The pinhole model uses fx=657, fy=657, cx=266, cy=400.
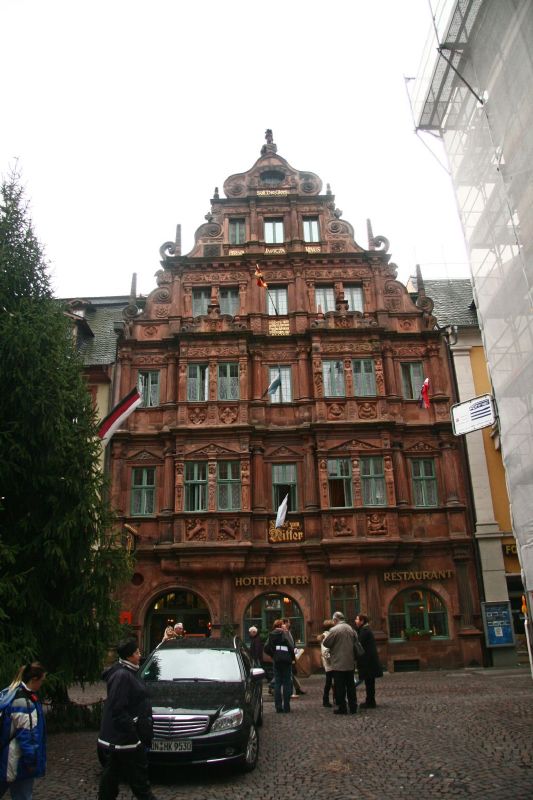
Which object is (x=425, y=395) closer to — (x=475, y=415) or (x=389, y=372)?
(x=389, y=372)

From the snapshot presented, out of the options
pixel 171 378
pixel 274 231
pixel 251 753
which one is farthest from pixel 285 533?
pixel 251 753

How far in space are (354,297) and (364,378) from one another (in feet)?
12.0

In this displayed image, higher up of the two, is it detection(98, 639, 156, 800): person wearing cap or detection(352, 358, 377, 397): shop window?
detection(352, 358, 377, 397): shop window

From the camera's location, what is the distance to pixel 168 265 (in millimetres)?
26484

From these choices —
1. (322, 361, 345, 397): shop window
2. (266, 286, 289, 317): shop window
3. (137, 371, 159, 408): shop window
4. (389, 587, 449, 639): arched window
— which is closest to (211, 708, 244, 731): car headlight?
(389, 587, 449, 639): arched window

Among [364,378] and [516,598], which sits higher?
[364,378]

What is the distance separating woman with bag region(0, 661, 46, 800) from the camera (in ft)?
18.0

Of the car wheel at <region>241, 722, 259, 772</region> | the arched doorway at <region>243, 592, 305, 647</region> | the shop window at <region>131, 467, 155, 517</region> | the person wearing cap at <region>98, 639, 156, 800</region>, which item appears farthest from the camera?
the shop window at <region>131, 467, 155, 517</region>

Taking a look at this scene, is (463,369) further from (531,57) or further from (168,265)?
(531,57)

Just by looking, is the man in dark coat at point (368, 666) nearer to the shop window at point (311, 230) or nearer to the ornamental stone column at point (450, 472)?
the ornamental stone column at point (450, 472)

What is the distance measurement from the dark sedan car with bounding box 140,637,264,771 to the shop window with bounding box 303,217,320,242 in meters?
20.4

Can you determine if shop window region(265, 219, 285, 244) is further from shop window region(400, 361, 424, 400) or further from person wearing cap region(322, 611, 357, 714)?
person wearing cap region(322, 611, 357, 714)

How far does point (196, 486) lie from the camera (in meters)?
23.0

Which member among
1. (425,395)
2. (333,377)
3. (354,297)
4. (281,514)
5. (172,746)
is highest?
(354,297)
